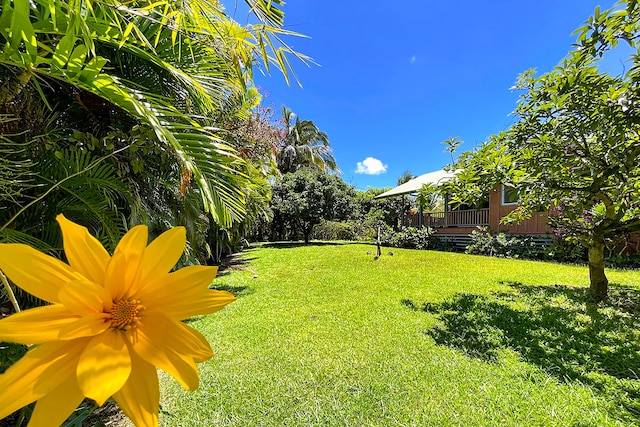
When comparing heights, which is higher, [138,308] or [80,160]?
[80,160]

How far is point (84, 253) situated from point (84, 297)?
66 mm

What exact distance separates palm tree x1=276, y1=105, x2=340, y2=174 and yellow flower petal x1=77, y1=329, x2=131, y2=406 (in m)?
23.8

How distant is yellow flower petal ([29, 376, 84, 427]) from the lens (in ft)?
0.99

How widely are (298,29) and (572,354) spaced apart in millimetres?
4488

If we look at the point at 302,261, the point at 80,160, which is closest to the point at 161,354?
the point at 80,160

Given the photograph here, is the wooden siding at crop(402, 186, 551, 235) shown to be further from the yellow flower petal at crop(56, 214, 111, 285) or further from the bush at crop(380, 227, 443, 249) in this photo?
the yellow flower petal at crop(56, 214, 111, 285)

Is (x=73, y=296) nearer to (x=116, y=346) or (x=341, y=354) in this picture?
(x=116, y=346)

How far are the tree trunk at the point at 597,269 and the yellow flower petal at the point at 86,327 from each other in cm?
670

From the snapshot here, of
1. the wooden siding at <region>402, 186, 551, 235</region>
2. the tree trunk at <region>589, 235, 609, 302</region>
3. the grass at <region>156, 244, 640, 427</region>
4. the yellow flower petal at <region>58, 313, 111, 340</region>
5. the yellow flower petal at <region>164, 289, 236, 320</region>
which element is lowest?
the grass at <region>156, 244, 640, 427</region>

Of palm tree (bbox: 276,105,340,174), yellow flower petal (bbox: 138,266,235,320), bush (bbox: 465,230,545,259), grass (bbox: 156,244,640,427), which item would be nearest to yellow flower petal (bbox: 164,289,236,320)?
yellow flower petal (bbox: 138,266,235,320)

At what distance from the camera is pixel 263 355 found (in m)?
3.75

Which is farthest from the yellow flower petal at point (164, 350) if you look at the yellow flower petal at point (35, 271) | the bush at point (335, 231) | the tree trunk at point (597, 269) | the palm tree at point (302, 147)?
the palm tree at point (302, 147)

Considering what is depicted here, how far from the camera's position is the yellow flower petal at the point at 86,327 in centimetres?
34

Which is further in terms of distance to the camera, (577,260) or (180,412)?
(577,260)
